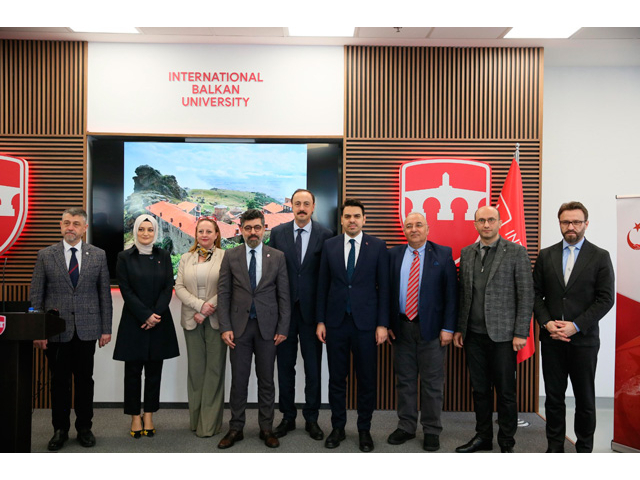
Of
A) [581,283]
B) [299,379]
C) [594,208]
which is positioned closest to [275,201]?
[299,379]

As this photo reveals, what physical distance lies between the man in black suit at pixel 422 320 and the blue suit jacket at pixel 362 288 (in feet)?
0.42

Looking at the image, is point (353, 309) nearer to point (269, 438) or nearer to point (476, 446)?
point (269, 438)

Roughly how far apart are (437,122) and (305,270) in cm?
226

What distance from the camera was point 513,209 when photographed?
494 centimetres

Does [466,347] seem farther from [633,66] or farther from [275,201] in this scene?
[633,66]

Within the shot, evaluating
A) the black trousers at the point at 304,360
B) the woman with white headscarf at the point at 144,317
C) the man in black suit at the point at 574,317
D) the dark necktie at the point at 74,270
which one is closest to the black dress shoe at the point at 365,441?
the black trousers at the point at 304,360

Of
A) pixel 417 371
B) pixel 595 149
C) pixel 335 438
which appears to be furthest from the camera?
pixel 595 149

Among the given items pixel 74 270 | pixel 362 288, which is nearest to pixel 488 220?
pixel 362 288

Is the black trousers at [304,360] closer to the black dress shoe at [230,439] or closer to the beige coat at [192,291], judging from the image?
the black dress shoe at [230,439]

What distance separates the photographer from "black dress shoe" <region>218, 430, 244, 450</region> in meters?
3.94

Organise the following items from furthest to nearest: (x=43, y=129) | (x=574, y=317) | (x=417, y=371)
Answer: (x=43, y=129) < (x=417, y=371) < (x=574, y=317)

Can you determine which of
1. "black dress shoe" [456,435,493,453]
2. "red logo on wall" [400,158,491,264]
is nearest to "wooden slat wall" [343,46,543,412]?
"red logo on wall" [400,158,491,264]

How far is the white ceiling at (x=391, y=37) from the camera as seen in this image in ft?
15.8

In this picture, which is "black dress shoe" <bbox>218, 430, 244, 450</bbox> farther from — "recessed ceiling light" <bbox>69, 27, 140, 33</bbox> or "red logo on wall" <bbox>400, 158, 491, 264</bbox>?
"recessed ceiling light" <bbox>69, 27, 140, 33</bbox>
